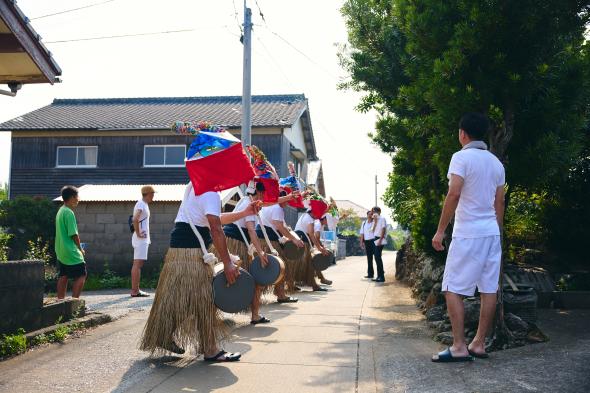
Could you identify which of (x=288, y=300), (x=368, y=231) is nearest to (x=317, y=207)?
(x=288, y=300)

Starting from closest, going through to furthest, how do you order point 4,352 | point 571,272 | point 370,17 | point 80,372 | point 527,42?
point 80,372, point 4,352, point 527,42, point 571,272, point 370,17

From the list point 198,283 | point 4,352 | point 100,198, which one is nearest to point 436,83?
point 198,283

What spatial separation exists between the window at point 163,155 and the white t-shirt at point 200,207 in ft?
61.7

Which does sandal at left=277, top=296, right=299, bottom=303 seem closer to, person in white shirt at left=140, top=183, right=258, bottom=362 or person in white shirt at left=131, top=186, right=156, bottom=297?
person in white shirt at left=131, top=186, right=156, bottom=297

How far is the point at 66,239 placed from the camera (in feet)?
24.9

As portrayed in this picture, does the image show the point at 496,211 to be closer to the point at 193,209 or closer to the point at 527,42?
the point at 527,42

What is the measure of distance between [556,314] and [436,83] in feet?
11.0

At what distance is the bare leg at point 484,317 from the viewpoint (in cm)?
465

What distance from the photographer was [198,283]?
15.6 ft

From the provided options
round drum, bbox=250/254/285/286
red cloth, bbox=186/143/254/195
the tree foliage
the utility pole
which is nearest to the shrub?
red cloth, bbox=186/143/254/195

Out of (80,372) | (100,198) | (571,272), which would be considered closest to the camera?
(80,372)

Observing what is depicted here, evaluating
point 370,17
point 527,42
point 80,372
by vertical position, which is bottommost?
point 80,372

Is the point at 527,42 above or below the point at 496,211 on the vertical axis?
above

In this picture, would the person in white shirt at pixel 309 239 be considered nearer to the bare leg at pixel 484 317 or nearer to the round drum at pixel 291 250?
the round drum at pixel 291 250
